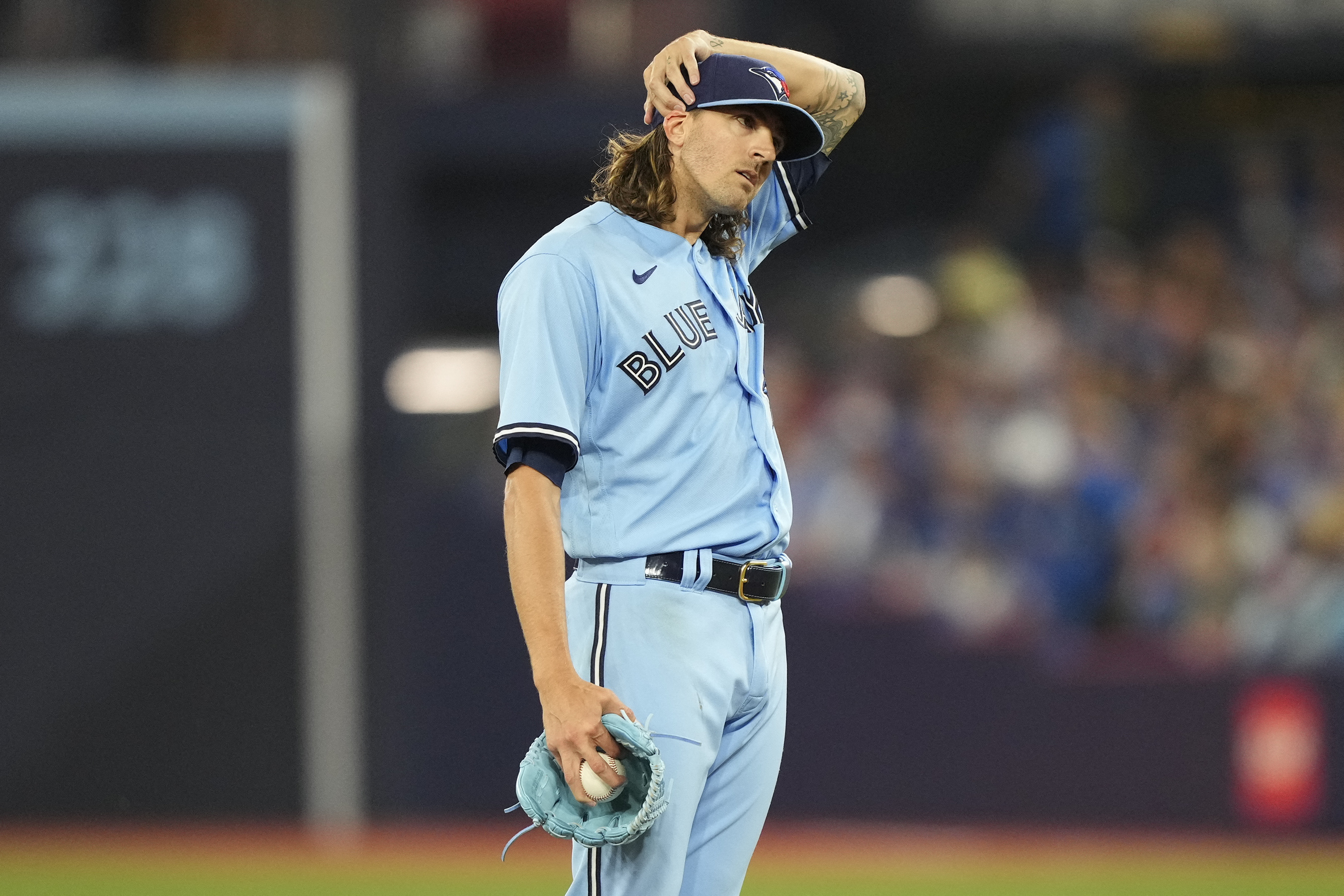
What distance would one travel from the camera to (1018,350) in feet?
30.2

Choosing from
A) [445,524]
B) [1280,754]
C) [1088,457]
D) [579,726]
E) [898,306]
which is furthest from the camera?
[898,306]

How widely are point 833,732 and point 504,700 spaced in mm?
1702

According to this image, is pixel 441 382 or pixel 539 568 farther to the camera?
pixel 441 382

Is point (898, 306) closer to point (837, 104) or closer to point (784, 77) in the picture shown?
point (837, 104)

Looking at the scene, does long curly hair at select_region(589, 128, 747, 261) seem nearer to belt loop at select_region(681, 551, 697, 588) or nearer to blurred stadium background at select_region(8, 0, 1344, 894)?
belt loop at select_region(681, 551, 697, 588)

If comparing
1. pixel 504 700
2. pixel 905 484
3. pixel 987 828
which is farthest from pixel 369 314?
pixel 987 828

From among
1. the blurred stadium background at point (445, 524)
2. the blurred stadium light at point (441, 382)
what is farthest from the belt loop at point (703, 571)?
the blurred stadium light at point (441, 382)

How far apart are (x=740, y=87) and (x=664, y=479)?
0.71 meters

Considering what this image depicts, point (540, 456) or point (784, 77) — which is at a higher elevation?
point (784, 77)

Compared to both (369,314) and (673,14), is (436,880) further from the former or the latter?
(673,14)

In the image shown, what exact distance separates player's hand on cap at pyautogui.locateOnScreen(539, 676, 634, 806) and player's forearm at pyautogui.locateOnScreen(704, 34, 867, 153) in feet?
Result: 4.37

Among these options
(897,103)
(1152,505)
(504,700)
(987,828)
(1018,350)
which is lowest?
(987,828)

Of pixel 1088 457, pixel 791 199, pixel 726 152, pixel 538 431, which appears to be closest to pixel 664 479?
pixel 538 431

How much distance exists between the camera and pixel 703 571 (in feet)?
9.50
